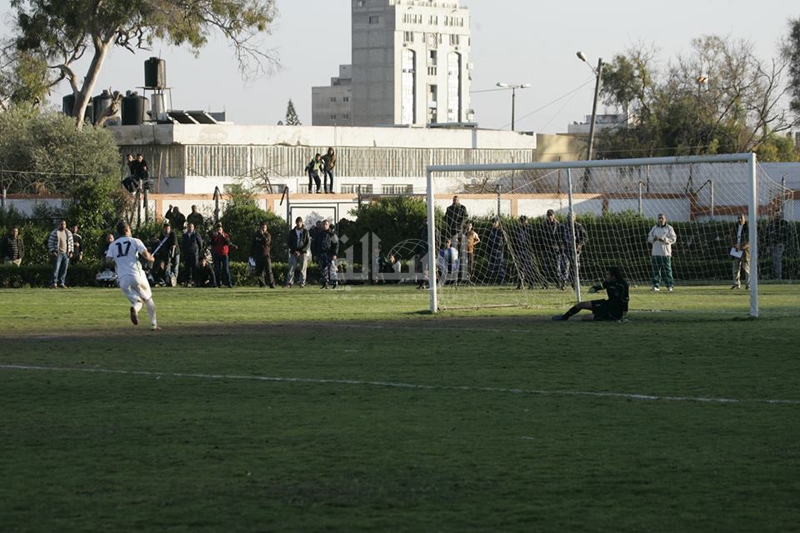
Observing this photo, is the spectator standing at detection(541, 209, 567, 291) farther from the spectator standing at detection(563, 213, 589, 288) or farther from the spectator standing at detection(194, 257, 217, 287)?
the spectator standing at detection(194, 257, 217, 287)

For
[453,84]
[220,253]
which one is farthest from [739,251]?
[453,84]

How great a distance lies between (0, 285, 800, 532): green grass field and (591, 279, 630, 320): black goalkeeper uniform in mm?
1039

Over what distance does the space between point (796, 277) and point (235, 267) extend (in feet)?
47.1

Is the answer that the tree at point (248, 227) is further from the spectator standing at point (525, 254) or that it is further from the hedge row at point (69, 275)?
the spectator standing at point (525, 254)

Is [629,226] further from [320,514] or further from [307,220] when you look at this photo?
[320,514]

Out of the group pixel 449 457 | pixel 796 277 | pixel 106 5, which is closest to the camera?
pixel 449 457

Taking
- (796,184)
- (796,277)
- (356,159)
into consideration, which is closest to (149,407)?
(796,277)

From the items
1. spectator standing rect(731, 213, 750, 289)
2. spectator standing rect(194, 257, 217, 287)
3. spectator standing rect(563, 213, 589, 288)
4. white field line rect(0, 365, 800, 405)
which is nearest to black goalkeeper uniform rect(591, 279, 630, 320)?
white field line rect(0, 365, 800, 405)

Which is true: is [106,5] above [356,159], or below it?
above

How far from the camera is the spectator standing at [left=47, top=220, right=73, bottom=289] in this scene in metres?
31.8

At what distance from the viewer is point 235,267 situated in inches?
1337

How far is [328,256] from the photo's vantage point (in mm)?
31672

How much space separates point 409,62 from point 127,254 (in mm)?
135285

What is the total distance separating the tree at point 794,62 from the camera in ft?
251
